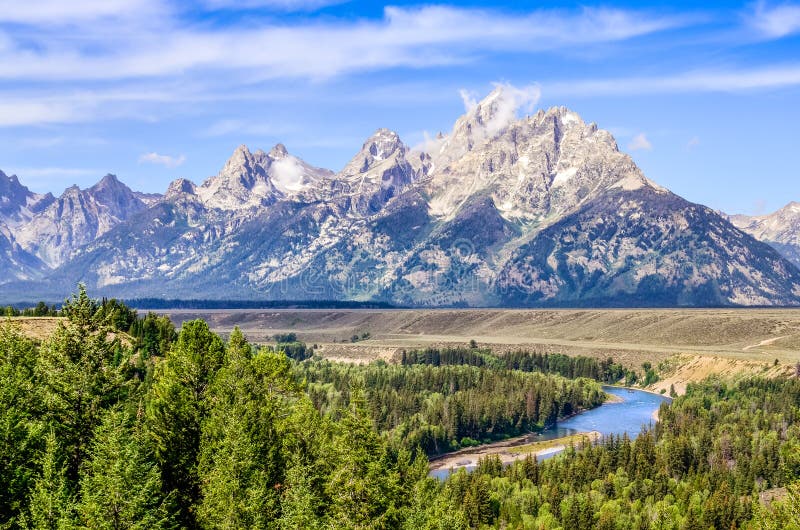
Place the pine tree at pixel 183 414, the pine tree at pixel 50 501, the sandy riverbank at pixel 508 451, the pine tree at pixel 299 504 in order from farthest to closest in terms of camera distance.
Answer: the sandy riverbank at pixel 508 451
the pine tree at pixel 183 414
the pine tree at pixel 299 504
the pine tree at pixel 50 501

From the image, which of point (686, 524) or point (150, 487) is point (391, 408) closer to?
point (686, 524)

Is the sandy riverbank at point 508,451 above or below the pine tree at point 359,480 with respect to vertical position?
below

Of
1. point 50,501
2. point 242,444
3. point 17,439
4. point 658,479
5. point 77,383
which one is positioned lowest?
point 658,479

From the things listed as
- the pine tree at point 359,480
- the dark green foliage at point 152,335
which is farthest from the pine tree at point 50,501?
the dark green foliage at point 152,335

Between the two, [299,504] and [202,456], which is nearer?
[299,504]

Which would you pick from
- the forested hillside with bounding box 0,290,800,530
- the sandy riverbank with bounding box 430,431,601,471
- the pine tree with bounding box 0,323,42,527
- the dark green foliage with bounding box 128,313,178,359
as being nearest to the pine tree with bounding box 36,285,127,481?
the forested hillside with bounding box 0,290,800,530

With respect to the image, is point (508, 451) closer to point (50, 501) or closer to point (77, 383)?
point (77, 383)

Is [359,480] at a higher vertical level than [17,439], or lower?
lower

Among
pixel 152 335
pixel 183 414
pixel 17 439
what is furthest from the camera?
pixel 152 335

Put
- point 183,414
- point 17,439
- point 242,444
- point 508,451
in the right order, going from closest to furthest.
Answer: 1. point 17,439
2. point 242,444
3. point 183,414
4. point 508,451

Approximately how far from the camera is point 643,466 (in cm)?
12756

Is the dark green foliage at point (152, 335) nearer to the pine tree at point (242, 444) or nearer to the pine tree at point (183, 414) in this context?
the pine tree at point (242, 444)

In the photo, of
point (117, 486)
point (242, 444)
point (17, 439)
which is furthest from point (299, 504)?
point (17, 439)

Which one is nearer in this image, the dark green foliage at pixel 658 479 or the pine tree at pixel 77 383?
the pine tree at pixel 77 383
